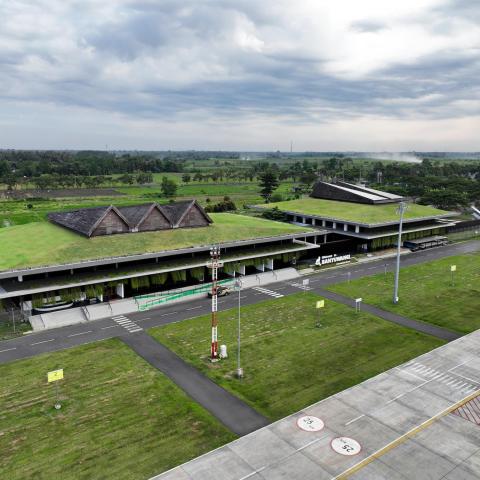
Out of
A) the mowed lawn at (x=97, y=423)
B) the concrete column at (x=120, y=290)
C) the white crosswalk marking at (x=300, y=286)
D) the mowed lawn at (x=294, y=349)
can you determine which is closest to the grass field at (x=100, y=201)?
the concrete column at (x=120, y=290)

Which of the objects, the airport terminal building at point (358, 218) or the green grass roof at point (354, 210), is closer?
the airport terminal building at point (358, 218)

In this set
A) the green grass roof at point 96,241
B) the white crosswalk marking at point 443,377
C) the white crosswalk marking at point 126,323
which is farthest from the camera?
the green grass roof at point 96,241

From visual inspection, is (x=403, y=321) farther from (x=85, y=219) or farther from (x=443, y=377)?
(x=85, y=219)

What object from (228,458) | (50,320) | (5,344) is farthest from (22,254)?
(228,458)

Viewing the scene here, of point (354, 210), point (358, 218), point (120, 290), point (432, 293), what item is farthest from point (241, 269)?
point (354, 210)

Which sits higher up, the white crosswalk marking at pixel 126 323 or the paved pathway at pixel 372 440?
the paved pathway at pixel 372 440

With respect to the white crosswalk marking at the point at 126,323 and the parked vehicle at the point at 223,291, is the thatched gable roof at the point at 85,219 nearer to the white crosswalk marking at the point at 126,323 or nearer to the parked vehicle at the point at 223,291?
the white crosswalk marking at the point at 126,323
